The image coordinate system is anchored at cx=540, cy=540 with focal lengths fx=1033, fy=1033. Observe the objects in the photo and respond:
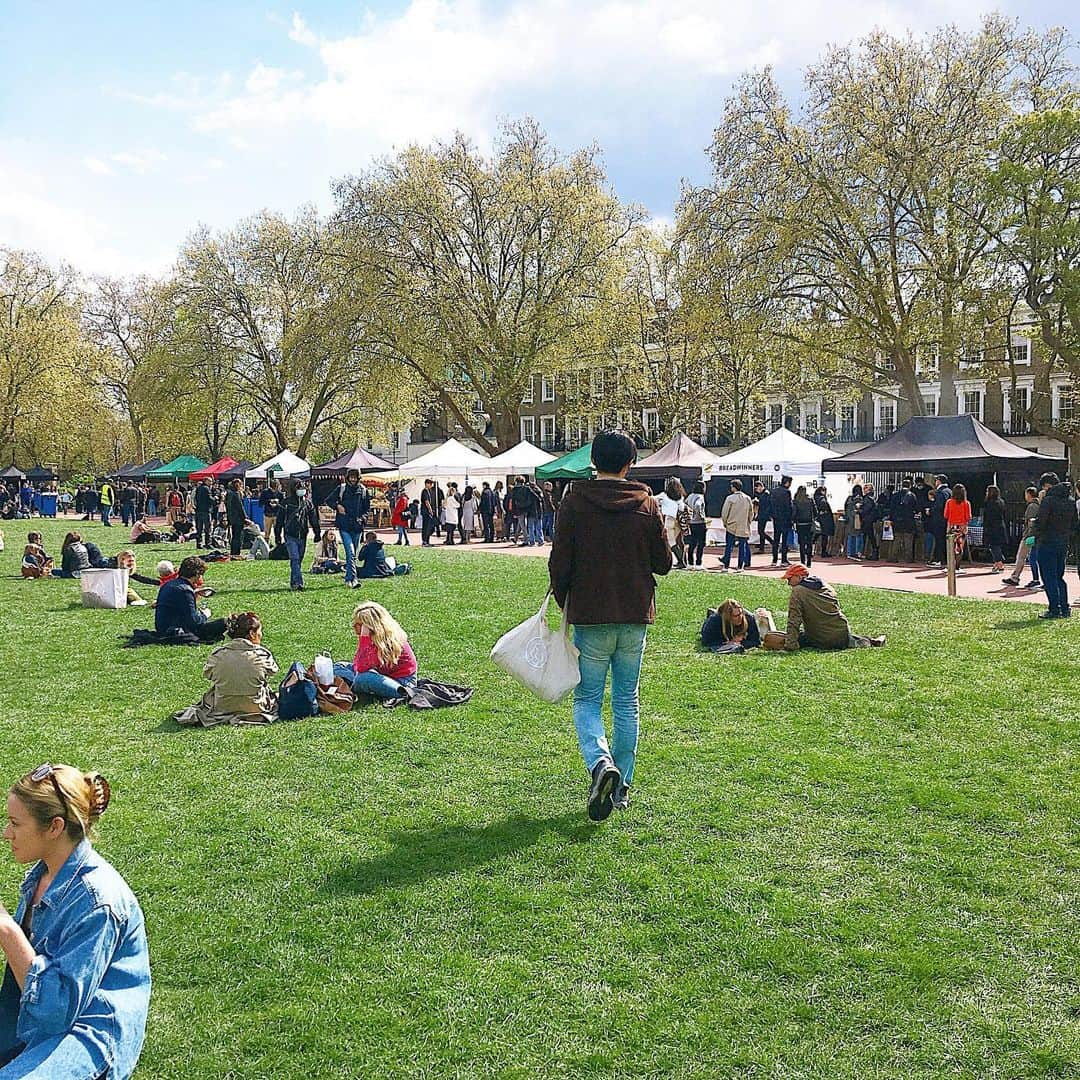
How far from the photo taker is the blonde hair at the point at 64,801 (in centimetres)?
272

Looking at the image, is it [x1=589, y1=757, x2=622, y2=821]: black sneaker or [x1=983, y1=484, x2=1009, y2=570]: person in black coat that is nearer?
[x1=589, y1=757, x2=622, y2=821]: black sneaker

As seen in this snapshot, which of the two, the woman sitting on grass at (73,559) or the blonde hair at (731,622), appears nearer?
the blonde hair at (731,622)

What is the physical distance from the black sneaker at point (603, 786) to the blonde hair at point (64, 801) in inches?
111

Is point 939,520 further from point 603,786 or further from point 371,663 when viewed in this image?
point 603,786

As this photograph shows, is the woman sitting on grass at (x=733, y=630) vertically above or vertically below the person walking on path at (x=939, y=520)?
Answer: below

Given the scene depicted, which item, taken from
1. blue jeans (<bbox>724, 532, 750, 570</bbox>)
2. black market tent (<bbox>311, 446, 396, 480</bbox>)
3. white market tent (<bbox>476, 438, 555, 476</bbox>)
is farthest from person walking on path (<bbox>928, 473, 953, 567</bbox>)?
black market tent (<bbox>311, 446, 396, 480</bbox>)

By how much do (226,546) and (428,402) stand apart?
22989mm

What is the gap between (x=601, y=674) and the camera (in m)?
5.35

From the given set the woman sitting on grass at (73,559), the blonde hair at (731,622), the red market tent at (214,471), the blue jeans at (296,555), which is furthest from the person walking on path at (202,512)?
the blonde hair at (731,622)

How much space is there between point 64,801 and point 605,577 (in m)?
2.91

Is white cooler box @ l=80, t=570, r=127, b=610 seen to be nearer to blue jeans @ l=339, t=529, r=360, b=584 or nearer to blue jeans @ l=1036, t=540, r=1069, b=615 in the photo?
blue jeans @ l=339, t=529, r=360, b=584

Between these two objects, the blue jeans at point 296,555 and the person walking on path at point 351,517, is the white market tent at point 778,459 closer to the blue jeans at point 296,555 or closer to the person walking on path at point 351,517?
the person walking on path at point 351,517

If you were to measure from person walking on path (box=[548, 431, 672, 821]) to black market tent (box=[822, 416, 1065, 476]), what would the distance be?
17.2 meters

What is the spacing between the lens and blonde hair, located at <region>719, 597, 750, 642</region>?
407 inches
